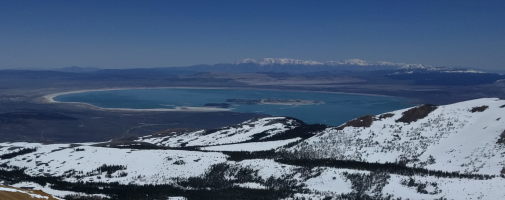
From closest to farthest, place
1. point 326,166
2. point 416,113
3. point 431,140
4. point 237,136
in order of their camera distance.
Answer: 1. point 326,166
2. point 431,140
3. point 416,113
4. point 237,136

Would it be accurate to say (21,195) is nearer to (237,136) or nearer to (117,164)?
(117,164)

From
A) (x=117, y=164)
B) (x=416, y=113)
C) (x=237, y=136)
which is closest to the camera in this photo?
(x=117, y=164)

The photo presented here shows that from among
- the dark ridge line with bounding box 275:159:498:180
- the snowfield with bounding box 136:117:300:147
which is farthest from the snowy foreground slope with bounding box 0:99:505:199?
the snowfield with bounding box 136:117:300:147

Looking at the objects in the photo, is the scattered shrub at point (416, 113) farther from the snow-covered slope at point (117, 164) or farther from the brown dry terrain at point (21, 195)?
the brown dry terrain at point (21, 195)

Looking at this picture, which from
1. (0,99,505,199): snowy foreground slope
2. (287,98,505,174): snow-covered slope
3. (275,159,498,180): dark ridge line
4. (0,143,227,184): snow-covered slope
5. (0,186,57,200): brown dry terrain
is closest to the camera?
(0,186,57,200): brown dry terrain

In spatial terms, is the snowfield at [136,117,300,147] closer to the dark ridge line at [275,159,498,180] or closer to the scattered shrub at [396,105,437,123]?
the scattered shrub at [396,105,437,123]

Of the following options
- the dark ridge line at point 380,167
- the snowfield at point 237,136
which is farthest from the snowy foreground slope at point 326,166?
the snowfield at point 237,136

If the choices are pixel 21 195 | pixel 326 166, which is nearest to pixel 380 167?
pixel 326 166
